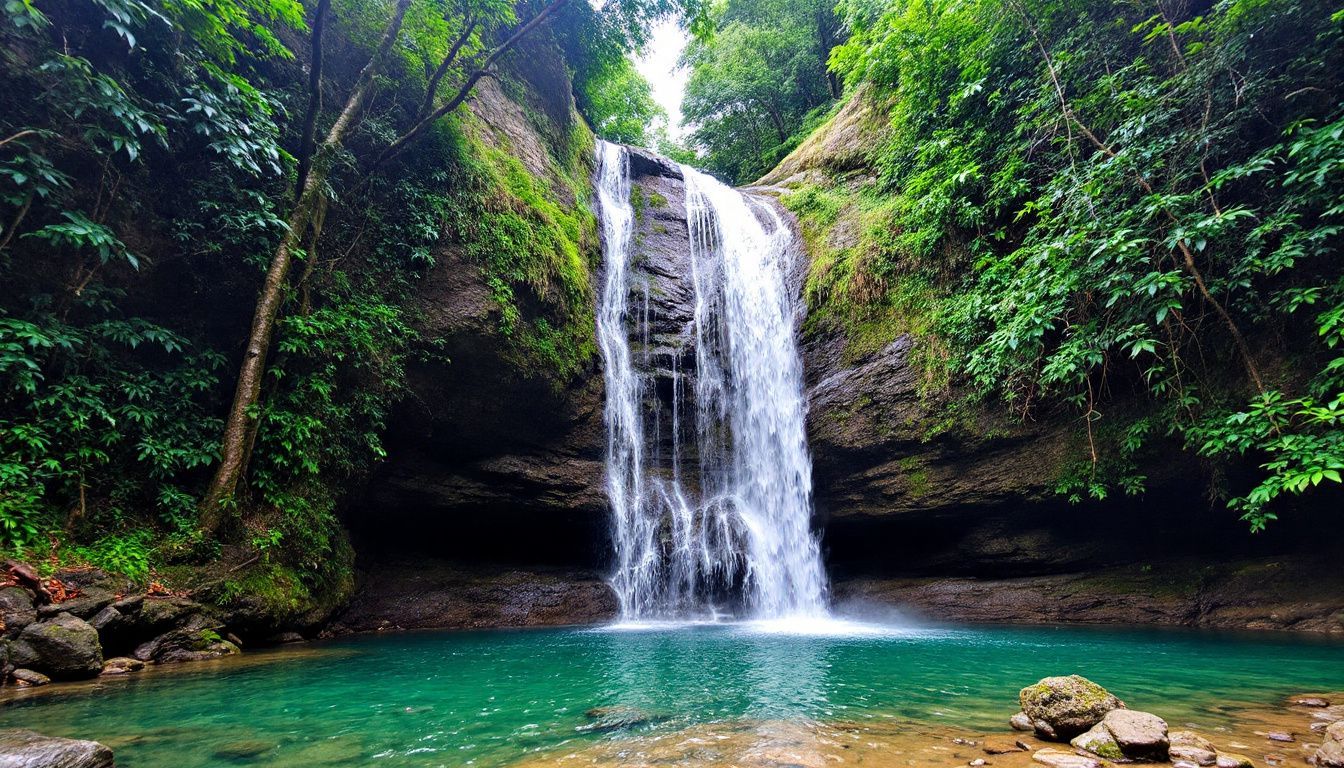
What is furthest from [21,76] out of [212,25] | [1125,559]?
[1125,559]

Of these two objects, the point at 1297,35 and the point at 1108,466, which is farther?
the point at 1108,466

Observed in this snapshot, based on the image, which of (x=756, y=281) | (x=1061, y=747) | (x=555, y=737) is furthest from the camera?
(x=756, y=281)

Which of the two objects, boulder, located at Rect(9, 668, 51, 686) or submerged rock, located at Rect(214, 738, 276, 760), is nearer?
submerged rock, located at Rect(214, 738, 276, 760)

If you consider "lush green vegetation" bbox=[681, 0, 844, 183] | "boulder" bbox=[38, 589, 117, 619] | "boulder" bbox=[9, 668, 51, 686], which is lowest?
"boulder" bbox=[9, 668, 51, 686]

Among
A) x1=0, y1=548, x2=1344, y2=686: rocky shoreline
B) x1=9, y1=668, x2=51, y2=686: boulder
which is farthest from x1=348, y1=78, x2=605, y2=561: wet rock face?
x1=9, y1=668, x2=51, y2=686: boulder

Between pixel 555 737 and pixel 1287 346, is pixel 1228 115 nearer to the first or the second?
pixel 1287 346

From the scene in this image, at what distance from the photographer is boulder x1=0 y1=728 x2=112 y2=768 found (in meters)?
2.41

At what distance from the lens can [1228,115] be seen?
21.5 feet

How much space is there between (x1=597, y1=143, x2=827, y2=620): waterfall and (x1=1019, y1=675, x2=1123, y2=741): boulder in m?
7.54

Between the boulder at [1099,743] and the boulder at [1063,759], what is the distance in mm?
71

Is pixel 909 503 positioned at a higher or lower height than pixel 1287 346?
lower

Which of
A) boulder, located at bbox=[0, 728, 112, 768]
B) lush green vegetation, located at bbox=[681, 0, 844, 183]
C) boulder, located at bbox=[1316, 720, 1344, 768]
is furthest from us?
lush green vegetation, located at bbox=[681, 0, 844, 183]

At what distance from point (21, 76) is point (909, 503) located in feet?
40.9

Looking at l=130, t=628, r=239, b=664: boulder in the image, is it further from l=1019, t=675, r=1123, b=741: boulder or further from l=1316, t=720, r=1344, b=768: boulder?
l=1316, t=720, r=1344, b=768: boulder
